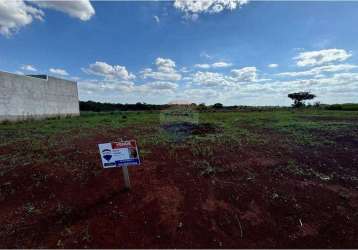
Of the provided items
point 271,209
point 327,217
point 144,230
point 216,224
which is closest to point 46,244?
point 144,230

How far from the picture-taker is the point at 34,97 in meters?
17.3

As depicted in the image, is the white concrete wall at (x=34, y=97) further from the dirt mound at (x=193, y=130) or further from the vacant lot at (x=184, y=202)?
the vacant lot at (x=184, y=202)

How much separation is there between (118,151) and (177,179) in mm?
1277

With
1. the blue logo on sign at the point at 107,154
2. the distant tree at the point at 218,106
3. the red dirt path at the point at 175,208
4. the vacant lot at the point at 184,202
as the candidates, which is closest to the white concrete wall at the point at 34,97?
the vacant lot at the point at 184,202

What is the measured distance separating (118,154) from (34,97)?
18.4 m

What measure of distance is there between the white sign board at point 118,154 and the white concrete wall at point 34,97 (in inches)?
625

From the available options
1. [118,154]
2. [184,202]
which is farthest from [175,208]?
[118,154]

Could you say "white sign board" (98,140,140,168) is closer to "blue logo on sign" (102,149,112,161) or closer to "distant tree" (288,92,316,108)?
"blue logo on sign" (102,149,112,161)

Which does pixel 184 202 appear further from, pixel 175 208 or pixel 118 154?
pixel 118 154

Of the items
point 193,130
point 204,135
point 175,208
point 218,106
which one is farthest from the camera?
point 218,106

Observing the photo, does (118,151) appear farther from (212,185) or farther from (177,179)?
(212,185)

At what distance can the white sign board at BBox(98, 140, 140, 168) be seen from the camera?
294cm

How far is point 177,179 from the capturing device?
3.71 metres

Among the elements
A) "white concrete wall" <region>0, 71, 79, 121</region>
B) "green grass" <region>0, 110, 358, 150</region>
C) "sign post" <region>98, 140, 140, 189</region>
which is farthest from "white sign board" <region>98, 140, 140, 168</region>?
"white concrete wall" <region>0, 71, 79, 121</region>
